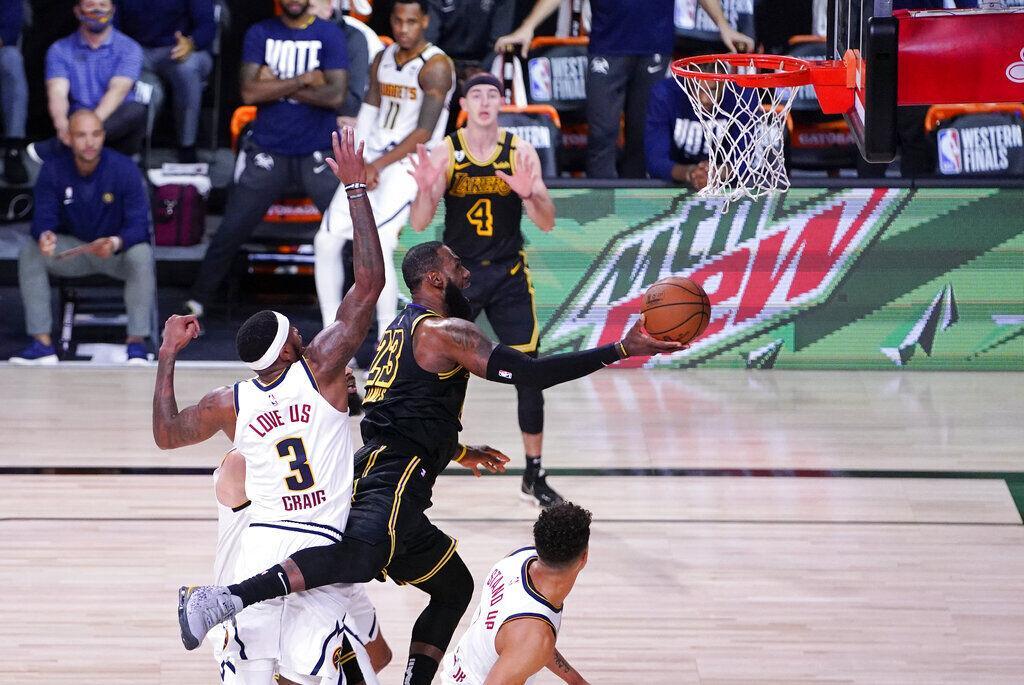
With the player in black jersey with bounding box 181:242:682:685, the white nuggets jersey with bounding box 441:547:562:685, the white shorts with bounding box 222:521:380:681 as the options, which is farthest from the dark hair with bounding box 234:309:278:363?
the white nuggets jersey with bounding box 441:547:562:685

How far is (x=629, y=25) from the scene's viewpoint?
10.1m

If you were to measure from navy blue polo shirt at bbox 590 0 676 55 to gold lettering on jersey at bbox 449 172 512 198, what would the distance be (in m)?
3.09

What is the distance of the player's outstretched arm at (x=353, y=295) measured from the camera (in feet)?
15.1

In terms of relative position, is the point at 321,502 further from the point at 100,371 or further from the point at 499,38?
the point at 499,38

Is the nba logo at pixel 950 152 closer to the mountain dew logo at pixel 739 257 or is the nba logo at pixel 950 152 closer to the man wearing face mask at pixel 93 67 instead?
the mountain dew logo at pixel 739 257

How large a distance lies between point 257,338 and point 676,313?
1685 millimetres

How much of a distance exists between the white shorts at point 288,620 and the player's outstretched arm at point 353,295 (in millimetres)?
458

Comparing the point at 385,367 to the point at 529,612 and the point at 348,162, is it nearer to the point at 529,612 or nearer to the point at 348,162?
the point at 348,162

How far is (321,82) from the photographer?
1005cm

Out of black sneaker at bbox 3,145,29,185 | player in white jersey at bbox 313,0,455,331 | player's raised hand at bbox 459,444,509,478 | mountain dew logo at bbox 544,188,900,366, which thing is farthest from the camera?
black sneaker at bbox 3,145,29,185

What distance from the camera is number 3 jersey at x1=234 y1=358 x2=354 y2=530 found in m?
4.50

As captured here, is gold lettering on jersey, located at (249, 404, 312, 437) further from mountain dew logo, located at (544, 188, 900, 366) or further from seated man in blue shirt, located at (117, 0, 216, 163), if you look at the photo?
seated man in blue shirt, located at (117, 0, 216, 163)


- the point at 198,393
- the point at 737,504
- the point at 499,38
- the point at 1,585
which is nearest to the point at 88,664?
the point at 1,585

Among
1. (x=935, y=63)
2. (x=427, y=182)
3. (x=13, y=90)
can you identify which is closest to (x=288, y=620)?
(x=935, y=63)
